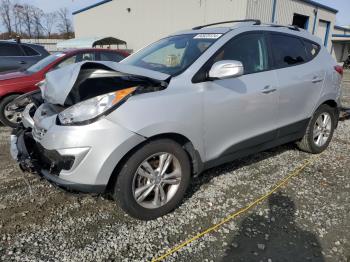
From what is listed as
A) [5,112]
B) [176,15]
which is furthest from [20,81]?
[176,15]

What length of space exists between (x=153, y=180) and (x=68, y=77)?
1161mm

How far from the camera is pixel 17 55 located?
7.89 metres

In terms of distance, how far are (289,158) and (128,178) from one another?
2.75m

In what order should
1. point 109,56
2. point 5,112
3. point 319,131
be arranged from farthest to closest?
point 109,56
point 5,112
point 319,131

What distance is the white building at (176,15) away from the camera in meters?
17.7

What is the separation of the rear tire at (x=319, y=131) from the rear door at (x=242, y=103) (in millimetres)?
940

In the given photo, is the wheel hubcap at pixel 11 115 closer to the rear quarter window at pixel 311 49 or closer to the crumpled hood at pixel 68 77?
the crumpled hood at pixel 68 77

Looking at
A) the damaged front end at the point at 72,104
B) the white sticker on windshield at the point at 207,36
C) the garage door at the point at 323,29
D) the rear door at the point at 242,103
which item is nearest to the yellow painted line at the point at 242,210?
the rear door at the point at 242,103

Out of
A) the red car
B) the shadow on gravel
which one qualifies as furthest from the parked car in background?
the shadow on gravel

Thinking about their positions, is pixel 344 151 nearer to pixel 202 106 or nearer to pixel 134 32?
pixel 202 106

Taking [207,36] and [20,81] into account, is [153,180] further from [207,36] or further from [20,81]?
[20,81]

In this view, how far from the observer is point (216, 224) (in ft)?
9.17

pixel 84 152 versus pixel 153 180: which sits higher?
pixel 84 152

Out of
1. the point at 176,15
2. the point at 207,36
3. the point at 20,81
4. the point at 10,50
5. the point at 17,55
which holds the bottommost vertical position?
the point at 20,81
